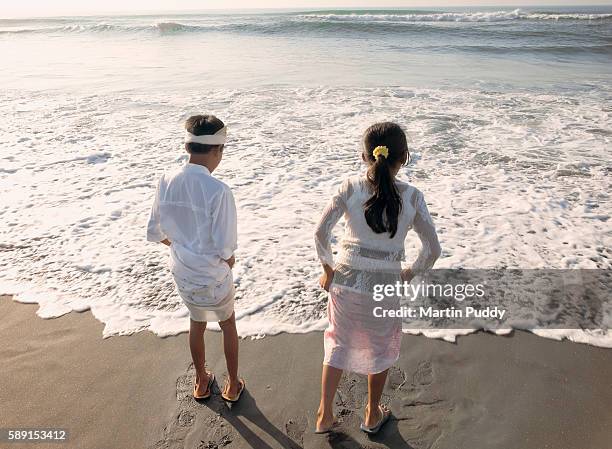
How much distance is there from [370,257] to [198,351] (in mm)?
1212

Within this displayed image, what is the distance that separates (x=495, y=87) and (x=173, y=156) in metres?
9.57

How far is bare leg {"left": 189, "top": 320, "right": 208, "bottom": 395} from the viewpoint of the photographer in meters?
2.57

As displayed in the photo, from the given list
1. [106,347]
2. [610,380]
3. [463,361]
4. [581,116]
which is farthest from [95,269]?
[581,116]

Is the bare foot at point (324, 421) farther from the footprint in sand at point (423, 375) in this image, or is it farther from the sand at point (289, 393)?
the footprint in sand at point (423, 375)

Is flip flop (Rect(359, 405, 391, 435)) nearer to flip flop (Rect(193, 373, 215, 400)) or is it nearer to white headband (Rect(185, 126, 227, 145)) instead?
flip flop (Rect(193, 373, 215, 400))

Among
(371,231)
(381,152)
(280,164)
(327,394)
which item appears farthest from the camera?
(280,164)

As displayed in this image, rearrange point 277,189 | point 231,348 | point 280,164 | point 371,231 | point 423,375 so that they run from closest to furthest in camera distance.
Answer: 1. point 371,231
2. point 231,348
3. point 423,375
4. point 277,189
5. point 280,164

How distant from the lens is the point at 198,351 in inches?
103

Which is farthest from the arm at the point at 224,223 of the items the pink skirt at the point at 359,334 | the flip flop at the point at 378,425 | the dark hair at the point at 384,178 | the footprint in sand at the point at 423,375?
the footprint in sand at the point at 423,375

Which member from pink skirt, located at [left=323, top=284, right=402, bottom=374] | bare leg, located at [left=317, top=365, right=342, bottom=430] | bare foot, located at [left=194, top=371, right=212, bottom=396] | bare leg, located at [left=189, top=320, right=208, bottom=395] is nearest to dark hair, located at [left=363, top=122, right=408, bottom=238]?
pink skirt, located at [left=323, top=284, right=402, bottom=374]

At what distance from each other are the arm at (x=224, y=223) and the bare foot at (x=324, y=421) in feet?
3.45

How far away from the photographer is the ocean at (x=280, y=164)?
4023 mm

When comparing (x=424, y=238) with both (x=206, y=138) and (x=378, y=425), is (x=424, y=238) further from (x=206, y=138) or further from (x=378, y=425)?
(x=206, y=138)

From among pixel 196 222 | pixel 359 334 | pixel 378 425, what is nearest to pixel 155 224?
pixel 196 222
